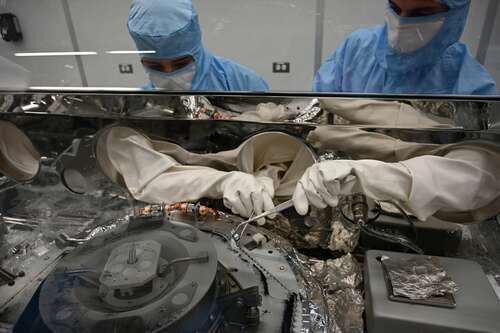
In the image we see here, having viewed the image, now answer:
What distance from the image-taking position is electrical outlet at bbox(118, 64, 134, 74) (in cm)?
106

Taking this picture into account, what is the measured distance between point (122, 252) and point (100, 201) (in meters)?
0.39

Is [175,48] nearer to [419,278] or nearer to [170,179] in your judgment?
[170,179]

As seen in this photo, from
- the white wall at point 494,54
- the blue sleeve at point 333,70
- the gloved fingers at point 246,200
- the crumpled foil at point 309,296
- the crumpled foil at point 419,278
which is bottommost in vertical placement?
the crumpled foil at point 309,296

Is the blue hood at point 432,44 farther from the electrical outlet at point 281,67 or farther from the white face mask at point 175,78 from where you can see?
the white face mask at point 175,78

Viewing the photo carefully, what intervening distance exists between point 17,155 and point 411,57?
140 centimetres

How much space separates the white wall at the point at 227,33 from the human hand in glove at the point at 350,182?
28cm

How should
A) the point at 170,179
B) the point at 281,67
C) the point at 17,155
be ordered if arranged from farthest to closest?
the point at 281,67
the point at 17,155
the point at 170,179

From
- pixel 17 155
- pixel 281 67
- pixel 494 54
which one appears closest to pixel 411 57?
pixel 494 54

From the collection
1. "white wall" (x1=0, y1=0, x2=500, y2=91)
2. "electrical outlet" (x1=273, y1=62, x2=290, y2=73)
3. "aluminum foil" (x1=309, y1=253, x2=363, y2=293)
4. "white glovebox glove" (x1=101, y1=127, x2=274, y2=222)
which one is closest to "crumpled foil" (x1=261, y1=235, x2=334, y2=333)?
"aluminum foil" (x1=309, y1=253, x2=363, y2=293)

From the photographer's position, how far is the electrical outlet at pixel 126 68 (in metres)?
1.06

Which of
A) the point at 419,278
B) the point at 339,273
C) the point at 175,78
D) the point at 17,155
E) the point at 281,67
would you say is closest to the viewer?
the point at 419,278

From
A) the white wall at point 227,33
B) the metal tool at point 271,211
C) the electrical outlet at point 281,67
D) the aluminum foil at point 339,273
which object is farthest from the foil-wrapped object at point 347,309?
the electrical outlet at point 281,67

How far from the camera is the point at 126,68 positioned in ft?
3.54

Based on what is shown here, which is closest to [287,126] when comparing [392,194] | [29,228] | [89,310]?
[392,194]
